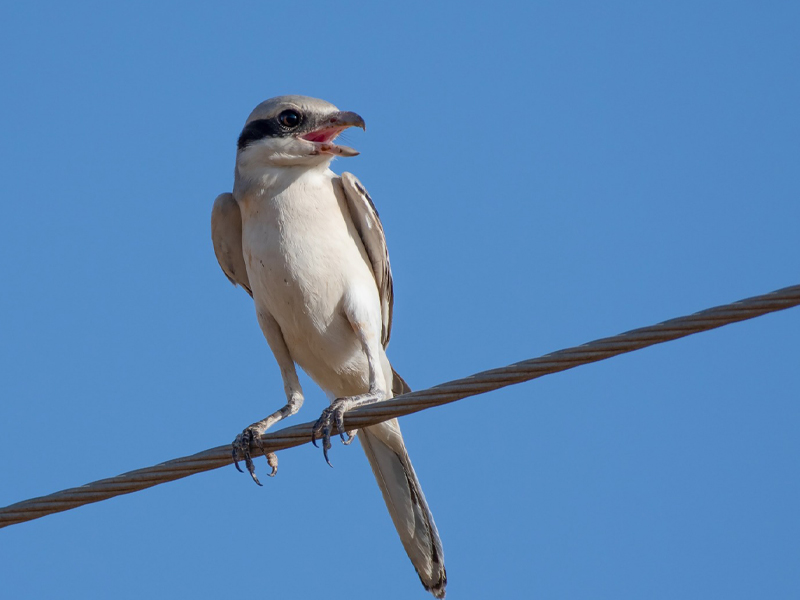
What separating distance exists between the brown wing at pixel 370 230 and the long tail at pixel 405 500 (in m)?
0.66

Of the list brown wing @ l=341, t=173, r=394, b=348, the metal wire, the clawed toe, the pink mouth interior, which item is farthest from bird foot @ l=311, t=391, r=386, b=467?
the pink mouth interior

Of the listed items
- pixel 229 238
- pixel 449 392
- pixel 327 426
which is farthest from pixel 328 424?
pixel 229 238

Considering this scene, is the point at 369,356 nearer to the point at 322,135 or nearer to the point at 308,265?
the point at 308,265

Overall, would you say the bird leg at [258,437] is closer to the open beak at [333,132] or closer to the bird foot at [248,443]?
the bird foot at [248,443]

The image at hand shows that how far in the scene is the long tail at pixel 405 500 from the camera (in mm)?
6703

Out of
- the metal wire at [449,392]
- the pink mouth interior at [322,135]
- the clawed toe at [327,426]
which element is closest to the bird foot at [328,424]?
the clawed toe at [327,426]

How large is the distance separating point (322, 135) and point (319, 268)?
92 cm

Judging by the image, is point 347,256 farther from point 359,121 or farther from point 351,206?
point 359,121

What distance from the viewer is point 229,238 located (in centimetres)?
702

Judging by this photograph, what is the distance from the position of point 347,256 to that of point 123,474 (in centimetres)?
251

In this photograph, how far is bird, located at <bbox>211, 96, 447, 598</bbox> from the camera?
21.1ft

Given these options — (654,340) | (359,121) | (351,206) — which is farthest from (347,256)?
(654,340)

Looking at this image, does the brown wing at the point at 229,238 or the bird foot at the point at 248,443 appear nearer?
the bird foot at the point at 248,443

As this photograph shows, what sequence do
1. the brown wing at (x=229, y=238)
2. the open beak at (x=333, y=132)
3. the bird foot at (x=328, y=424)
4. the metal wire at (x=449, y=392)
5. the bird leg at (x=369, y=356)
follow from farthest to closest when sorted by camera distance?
the brown wing at (x=229, y=238)
the open beak at (x=333, y=132)
the bird leg at (x=369, y=356)
the bird foot at (x=328, y=424)
the metal wire at (x=449, y=392)
